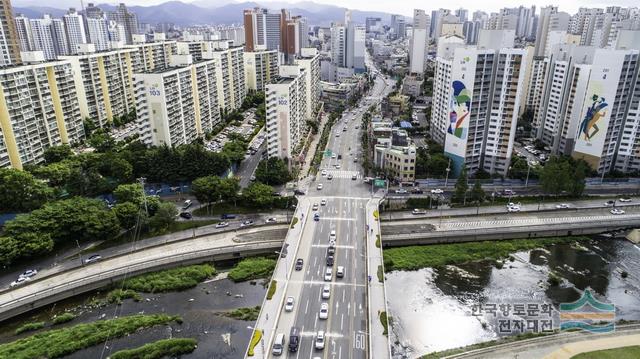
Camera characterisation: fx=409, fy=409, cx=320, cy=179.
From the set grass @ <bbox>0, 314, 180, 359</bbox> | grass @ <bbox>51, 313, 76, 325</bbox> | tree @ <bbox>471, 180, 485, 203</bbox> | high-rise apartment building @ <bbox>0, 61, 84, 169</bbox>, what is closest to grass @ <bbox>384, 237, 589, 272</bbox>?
tree @ <bbox>471, 180, 485, 203</bbox>

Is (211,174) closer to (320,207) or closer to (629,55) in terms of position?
(320,207)

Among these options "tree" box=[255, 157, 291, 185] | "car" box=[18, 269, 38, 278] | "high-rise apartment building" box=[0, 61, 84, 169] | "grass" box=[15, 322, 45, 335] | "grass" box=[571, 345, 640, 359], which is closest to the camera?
"grass" box=[571, 345, 640, 359]

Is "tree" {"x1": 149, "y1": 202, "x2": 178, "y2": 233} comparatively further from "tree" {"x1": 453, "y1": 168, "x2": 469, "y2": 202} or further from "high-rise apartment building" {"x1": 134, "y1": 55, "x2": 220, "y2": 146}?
"tree" {"x1": 453, "y1": 168, "x2": 469, "y2": 202}

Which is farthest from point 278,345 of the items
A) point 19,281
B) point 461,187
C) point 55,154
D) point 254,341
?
point 55,154

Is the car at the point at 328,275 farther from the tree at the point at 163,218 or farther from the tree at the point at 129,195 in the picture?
the tree at the point at 129,195

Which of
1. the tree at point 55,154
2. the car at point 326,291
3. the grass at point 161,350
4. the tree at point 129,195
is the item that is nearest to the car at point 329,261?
the car at point 326,291

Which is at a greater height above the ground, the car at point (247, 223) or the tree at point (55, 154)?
the tree at point (55, 154)

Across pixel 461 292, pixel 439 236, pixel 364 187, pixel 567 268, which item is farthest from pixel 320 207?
pixel 567 268
